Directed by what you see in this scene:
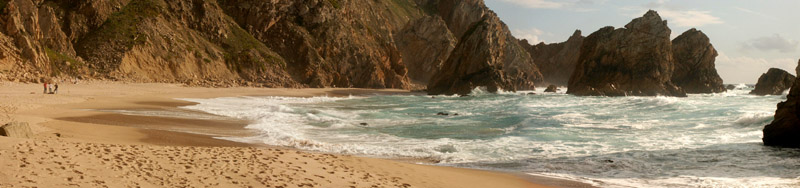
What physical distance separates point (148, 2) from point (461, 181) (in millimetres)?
→ 57788

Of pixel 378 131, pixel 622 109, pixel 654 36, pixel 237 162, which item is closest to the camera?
pixel 237 162

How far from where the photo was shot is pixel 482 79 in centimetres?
6675

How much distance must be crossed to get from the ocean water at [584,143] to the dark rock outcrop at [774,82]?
4642cm

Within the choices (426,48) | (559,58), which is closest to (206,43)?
(426,48)

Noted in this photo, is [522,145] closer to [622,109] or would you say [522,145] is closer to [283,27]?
[622,109]

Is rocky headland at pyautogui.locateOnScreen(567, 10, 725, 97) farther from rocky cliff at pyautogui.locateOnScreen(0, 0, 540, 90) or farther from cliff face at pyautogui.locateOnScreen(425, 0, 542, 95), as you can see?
rocky cliff at pyautogui.locateOnScreen(0, 0, 540, 90)

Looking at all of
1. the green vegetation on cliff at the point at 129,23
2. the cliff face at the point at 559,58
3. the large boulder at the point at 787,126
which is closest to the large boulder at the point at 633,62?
the large boulder at the point at 787,126

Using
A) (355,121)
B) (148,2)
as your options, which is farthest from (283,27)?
(355,121)

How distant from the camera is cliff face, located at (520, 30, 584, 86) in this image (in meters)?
143

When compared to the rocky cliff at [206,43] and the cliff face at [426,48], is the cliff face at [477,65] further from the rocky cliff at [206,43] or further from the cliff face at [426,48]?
the cliff face at [426,48]

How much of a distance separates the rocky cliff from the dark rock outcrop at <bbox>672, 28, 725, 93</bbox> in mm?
22882

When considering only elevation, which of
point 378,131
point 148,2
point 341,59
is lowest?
point 378,131

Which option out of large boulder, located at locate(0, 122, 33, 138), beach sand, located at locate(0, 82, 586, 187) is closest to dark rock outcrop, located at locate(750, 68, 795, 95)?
beach sand, located at locate(0, 82, 586, 187)

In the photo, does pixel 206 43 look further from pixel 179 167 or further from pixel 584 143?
pixel 179 167
